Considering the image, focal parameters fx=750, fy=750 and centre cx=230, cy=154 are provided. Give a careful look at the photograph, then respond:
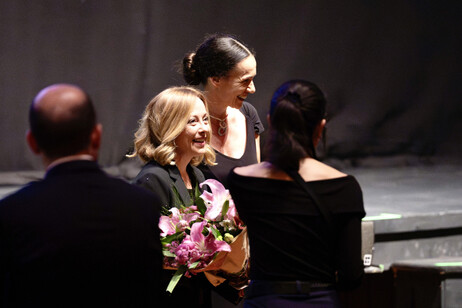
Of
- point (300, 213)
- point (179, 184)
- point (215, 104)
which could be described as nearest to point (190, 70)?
point (215, 104)

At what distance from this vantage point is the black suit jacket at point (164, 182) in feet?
8.89

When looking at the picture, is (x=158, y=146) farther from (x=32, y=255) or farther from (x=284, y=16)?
(x=284, y=16)

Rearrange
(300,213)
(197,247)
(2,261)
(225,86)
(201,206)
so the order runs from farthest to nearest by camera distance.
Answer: (225,86) < (201,206) < (197,247) < (300,213) < (2,261)

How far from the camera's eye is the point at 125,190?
5.61 feet

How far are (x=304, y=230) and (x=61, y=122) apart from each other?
2.34 ft

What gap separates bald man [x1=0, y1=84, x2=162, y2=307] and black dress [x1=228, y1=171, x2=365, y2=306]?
Result: 390 millimetres

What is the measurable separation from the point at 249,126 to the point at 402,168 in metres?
2.70

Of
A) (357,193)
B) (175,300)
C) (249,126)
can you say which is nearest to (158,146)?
(175,300)

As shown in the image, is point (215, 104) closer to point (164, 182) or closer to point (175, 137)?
point (175, 137)

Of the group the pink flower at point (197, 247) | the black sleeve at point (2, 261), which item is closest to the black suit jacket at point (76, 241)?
the black sleeve at point (2, 261)


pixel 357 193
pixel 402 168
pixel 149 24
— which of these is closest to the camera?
pixel 357 193

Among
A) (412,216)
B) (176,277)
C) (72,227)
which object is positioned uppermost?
(72,227)

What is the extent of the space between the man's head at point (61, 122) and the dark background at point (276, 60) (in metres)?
3.31

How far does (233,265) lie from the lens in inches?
96.6
